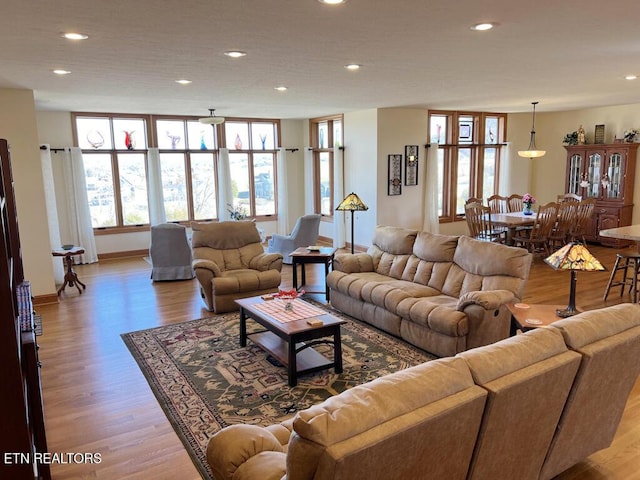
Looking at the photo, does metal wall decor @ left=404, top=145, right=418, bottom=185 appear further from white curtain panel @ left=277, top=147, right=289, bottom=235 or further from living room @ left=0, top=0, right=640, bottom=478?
white curtain panel @ left=277, top=147, right=289, bottom=235

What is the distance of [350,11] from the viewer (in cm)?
280

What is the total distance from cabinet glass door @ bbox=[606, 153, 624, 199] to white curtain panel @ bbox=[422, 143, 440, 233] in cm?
318

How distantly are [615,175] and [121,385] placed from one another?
8.88 meters

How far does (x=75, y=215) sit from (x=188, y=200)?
6.84 feet

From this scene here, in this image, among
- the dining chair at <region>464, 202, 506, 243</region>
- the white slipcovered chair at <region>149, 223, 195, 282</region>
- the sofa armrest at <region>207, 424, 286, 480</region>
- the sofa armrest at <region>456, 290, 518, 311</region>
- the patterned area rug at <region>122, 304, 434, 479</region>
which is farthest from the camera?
the dining chair at <region>464, 202, 506, 243</region>

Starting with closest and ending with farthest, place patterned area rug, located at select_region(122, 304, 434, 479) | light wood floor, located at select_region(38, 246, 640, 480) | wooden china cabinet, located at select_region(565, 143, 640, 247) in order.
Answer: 1. light wood floor, located at select_region(38, 246, 640, 480)
2. patterned area rug, located at select_region(122, 304, 434, 479)
3. wooden china cabinet, located at select_region(565, 143, 640, 247)

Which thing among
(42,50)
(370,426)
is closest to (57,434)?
(370,426)

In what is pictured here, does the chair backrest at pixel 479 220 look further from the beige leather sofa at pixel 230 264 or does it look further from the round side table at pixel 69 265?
the round side table at pixel 69 265

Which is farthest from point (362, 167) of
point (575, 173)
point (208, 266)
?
point (575, 173)

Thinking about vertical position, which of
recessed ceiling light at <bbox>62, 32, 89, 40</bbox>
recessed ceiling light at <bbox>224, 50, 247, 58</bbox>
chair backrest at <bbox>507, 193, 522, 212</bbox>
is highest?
recessed ceiling light at <bbox>224, 50, 247, 58</bbox>

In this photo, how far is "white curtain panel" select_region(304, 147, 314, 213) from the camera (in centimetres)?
1022

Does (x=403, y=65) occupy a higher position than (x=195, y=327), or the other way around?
(x=403, y=65)

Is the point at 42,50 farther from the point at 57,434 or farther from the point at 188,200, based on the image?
the point at 188,200

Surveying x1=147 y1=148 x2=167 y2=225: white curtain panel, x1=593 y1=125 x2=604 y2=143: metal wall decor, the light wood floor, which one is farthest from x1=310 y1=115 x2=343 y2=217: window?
x1=593 y1=125 x2=604 y2=143: metal wall decor
